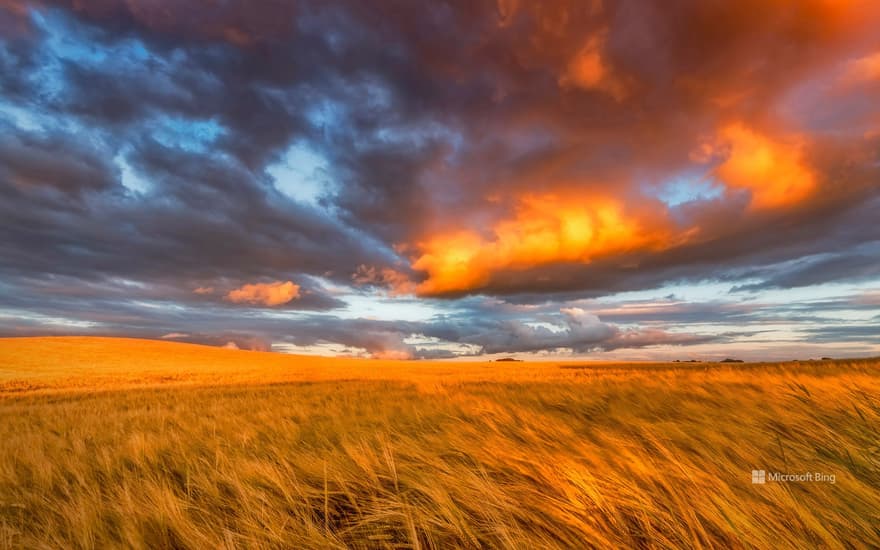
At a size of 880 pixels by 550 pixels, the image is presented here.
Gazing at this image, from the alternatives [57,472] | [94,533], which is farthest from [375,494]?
[57,472]

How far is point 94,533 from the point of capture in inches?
79.0

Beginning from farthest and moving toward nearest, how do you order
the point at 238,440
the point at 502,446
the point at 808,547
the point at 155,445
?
the point at 238,440 < the point at 155,445 < the point at 502,446 < the point at 808,547

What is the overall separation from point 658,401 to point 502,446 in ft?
10.1

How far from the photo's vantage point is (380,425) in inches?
197

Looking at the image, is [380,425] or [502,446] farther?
[380,425]

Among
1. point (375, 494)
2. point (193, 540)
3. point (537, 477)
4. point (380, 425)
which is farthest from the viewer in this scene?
point (380, 425)

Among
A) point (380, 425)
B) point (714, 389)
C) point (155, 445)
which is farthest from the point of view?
point (714, 389)

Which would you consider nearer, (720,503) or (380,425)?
(720,503)

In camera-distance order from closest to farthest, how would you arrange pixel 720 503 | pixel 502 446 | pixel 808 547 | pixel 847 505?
1. pixel 808 547
2. pixel 720 503
3. pixel 847 505
4. pixel 502 446

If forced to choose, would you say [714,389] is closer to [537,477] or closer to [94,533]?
[537,477]

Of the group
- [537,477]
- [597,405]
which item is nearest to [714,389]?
[597,405]

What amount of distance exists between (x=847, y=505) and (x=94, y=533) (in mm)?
3380

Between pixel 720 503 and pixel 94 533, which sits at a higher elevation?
pixel 720 503

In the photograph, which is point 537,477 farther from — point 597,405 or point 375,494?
point 597,405
